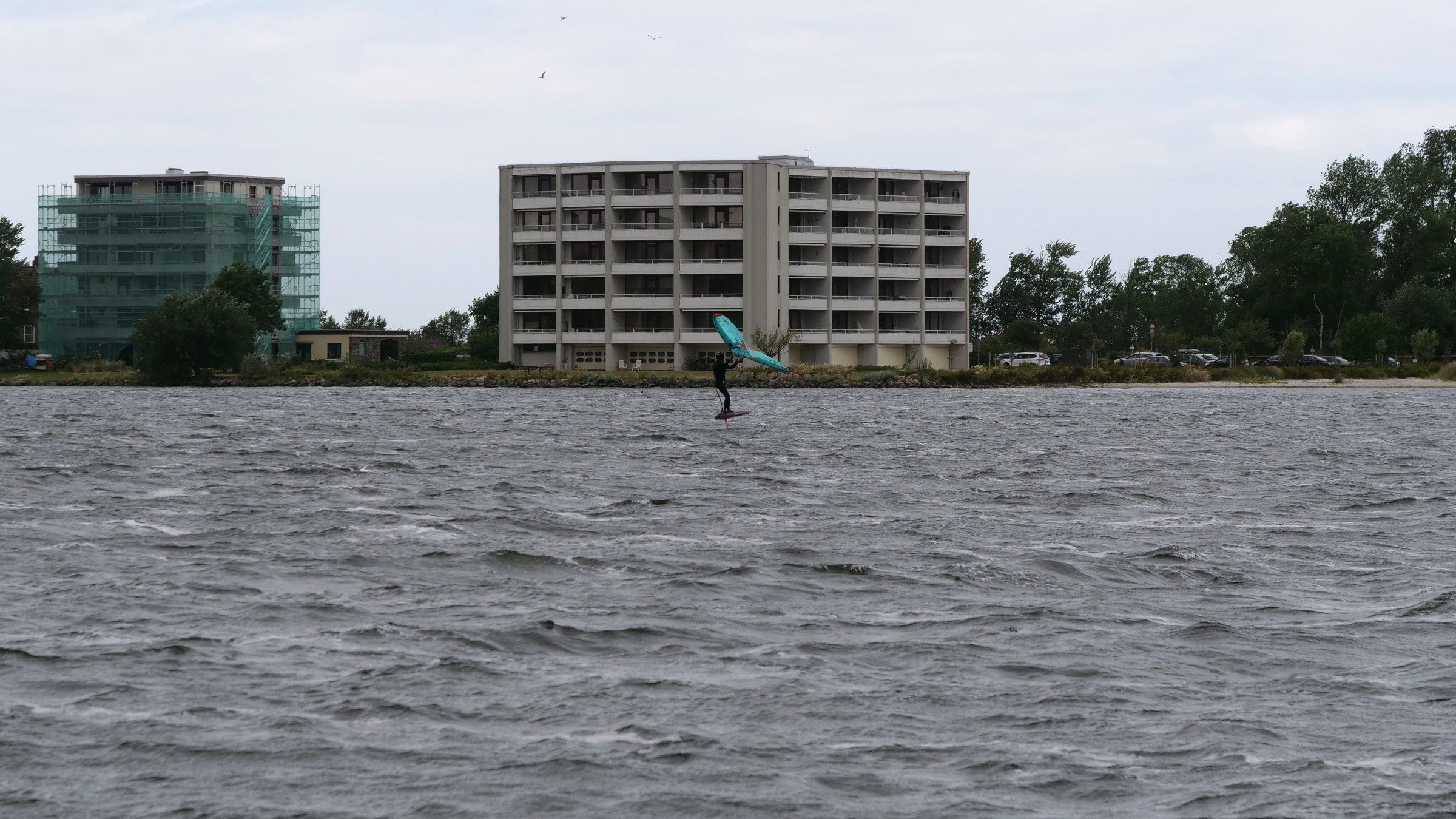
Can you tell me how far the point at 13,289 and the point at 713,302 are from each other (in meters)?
69.8

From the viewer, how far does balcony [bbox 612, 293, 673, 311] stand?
13938 cm

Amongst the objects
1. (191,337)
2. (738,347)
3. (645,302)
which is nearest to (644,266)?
(645,302)

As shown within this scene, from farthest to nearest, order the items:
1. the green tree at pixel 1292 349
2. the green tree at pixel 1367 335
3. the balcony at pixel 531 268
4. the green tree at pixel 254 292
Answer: the green tree at pixel 254 292 → the balcony at pixel 531 268 → the green tree at pixel 1367 335 → the green tree at pixel 1292 349

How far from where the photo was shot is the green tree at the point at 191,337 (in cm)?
12088

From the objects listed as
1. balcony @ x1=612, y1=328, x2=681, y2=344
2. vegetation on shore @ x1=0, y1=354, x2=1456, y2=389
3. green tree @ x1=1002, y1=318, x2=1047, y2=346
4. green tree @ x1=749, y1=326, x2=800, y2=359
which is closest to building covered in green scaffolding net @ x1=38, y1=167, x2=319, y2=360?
vegetation on shore @ x1=0, y1=354, x2=1456, y2=389

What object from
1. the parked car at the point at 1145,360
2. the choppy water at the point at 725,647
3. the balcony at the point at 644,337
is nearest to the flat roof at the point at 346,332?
the balcony at the point at 644,337

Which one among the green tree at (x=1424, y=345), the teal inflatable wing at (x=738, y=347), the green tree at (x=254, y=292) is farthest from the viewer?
the green tree at (x=254, y=292)

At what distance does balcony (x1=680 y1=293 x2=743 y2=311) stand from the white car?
2394 centimetres

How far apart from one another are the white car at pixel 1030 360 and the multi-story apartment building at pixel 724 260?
6039 mm

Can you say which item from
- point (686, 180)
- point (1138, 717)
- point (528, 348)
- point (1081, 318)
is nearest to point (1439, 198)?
point (1081, 318)

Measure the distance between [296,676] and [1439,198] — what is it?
156543 millimetres

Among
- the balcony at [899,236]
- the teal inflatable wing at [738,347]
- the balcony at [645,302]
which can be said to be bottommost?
the teal inflatable wing at [738,347]

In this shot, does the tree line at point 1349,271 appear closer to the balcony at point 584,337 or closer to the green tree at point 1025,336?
the green tree at point 1025,336

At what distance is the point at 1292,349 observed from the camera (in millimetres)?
126312
